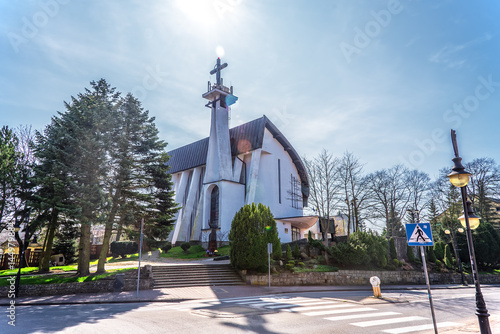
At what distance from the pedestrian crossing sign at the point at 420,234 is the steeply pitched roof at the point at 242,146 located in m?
26.7

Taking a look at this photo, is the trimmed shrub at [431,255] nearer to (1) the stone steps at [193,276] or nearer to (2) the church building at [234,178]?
(2) the church building at [234,178]

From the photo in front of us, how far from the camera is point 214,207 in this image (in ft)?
121

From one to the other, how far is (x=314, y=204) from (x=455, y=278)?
14.8 m

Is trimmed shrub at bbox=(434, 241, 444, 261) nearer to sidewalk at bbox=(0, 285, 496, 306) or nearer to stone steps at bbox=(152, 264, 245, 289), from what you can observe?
sidewalk at bbox=(0, 285, 496, 306)

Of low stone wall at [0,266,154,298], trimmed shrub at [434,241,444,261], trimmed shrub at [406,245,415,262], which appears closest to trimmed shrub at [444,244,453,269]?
trimmed shrub at [434,241,444,261]

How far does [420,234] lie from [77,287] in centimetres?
1524

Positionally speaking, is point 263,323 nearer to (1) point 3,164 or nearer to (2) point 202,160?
(1) point 3,164

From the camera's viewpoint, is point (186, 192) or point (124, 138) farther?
point (186, 192)

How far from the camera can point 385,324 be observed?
7801 millimetres

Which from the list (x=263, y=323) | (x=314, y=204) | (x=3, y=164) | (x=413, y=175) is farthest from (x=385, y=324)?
(x=413, y=175)

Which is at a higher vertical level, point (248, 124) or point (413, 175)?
point (248, 124)

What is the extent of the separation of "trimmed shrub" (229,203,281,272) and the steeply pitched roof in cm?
1445

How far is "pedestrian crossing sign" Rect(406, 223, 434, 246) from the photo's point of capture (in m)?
6.50

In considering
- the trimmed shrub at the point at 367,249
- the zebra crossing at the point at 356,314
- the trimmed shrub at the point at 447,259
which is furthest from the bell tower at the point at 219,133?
the zebra crossing at the point at 356,314
